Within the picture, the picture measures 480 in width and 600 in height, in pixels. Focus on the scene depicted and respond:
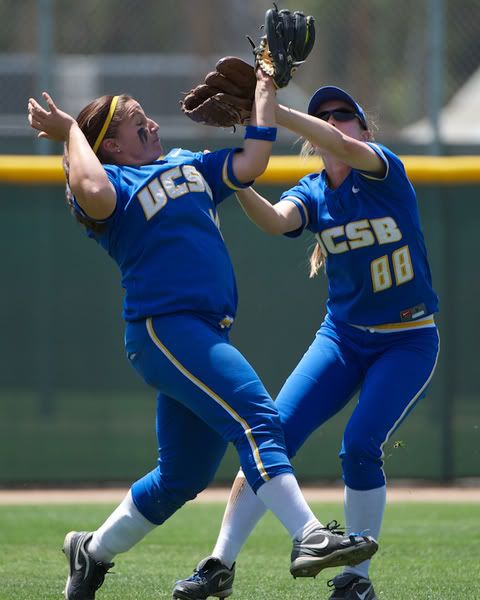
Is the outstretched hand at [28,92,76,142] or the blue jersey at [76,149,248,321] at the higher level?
the outstretched hand at [28,92,76,142]

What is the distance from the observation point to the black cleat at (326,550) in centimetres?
373

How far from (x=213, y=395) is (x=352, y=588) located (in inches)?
39.4

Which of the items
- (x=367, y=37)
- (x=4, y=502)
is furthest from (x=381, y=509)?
(x=367, y=37)

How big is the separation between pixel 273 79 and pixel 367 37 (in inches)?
310

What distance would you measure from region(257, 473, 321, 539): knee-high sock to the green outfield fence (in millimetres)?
4707

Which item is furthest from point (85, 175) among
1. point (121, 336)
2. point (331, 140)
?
point (121, 336)

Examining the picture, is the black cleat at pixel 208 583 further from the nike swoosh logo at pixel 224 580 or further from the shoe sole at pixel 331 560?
the shoe sole at pixel 331 560

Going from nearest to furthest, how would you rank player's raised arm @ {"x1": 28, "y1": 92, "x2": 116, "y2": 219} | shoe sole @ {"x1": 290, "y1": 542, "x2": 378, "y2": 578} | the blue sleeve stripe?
shoe sole @ {"x1": 290, "y1": 542, "x2": 378, "y2": 578} → player's raised arm @ {"x1": 28, "y1": 92, "x2": 116, "y2": 219} → the blue sleeve stripe

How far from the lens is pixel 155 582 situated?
16.9 feet

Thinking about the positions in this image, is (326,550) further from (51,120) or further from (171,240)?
(51,120)

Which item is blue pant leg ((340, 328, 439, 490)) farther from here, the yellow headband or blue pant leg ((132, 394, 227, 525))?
the yellow headband

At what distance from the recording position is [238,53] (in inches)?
556

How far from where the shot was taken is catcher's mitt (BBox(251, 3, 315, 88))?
13.5 ft

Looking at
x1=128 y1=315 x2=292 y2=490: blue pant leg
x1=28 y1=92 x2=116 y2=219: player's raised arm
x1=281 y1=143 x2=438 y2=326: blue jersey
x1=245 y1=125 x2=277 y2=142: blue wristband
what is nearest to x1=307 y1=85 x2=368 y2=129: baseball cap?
x1=281 y1=143 x2=438 y2=326: blue jersey
